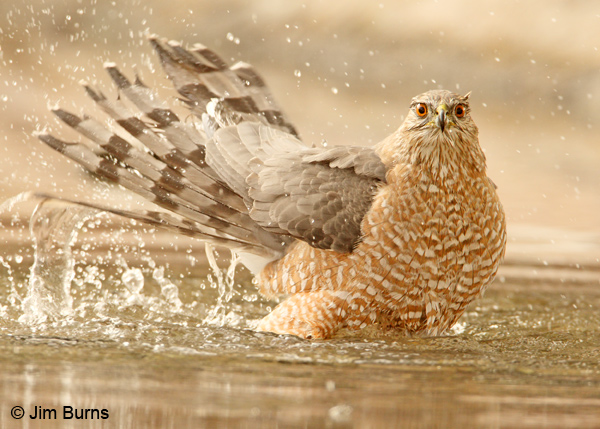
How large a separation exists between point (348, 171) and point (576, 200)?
5.37m

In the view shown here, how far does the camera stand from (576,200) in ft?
32.2

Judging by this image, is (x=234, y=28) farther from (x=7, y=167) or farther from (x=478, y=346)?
(x=478, y=346)

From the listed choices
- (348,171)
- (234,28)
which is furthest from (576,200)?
(348,171)

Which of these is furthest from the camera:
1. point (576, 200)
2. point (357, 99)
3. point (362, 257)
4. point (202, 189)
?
point (357, 99)

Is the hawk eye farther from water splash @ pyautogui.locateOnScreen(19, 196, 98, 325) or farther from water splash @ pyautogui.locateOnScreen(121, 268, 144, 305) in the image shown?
water splash @ pyautogui.locateOnScreen(121, 268, 144, 305)

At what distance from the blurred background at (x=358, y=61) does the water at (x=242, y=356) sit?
3.66 m

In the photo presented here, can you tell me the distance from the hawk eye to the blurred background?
5.25m

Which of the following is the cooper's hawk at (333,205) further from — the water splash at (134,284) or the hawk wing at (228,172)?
the water splash at (134,284)

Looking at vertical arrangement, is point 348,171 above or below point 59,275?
above

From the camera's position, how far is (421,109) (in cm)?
496

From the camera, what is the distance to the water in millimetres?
3469

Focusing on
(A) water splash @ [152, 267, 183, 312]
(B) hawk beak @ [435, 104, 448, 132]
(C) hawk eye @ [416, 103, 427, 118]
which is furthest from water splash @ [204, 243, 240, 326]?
(B) hawk beak @ [435, 104, 448, 132]

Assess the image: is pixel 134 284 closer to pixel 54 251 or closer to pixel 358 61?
pixel 54 251

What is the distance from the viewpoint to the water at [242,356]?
3.47 m
